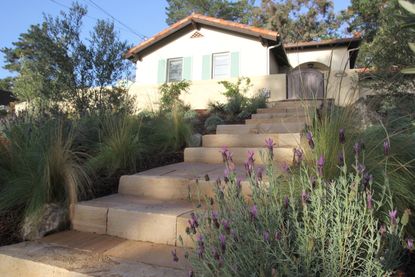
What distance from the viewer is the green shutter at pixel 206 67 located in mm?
13711

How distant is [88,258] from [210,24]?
12.7 meters

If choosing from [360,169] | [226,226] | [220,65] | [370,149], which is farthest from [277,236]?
[220,65]

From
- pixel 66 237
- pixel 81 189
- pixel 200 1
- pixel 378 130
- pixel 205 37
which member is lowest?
pixel 66 237

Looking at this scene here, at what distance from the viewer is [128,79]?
269 inches

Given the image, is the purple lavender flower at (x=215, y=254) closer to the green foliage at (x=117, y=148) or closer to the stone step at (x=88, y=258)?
the stone step at (x=88, y=258)

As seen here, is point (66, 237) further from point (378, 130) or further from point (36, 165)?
point (378, 130)

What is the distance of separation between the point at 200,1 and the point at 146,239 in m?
32.6

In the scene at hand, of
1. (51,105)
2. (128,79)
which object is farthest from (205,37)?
(51,105)

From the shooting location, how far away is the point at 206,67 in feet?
45.3

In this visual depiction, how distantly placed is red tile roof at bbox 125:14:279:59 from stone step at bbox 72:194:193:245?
1025 cm

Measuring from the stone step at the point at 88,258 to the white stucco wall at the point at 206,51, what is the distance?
11305 mm

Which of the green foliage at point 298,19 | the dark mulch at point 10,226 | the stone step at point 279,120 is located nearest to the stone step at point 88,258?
the dark mulch at point 10,226

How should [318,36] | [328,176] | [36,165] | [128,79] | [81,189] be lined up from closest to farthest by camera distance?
[328,176]
[36,165]
[81,189]
[128,79]
[318,36]

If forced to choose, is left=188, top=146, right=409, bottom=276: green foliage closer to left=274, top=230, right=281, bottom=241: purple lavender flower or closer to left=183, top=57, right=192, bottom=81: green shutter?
left=274, top=230, right=281, bottom=241: purple lavender flower
